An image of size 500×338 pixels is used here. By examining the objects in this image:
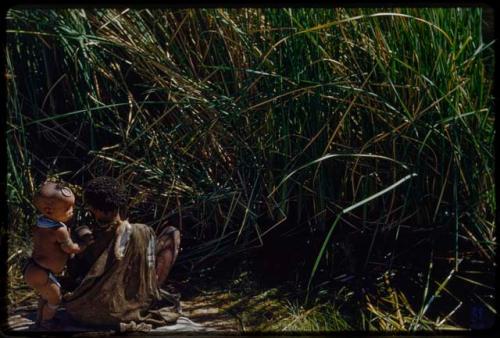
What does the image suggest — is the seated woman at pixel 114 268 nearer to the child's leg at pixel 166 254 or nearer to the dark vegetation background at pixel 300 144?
the child's leg at pixel 166 254

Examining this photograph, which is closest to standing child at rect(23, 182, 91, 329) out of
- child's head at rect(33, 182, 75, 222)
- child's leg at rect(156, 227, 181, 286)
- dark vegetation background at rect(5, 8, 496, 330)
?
child's head at rect(33, 182, 75, 222)

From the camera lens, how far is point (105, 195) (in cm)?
251

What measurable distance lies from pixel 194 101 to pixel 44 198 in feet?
1.83

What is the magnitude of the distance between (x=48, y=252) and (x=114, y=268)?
0.68 feet

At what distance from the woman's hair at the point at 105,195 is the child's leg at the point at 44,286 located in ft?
0.83

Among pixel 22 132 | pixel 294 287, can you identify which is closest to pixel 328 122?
pixel 294 287

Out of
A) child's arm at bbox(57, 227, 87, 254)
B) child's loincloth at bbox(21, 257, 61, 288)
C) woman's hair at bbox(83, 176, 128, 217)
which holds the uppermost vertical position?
woman's hair at bbox(83, 176, 128, 217)

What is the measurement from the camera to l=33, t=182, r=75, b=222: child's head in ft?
8.25

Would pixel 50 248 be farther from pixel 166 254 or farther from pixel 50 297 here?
pixel 166 254

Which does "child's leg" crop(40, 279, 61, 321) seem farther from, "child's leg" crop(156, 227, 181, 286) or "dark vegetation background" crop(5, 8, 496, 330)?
"child's leg" crop(156, 227, 181, 286)

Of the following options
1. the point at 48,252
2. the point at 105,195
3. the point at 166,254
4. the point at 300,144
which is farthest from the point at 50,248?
the point at 300,144

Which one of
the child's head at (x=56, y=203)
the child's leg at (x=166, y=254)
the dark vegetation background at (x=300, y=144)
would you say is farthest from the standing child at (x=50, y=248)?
the child's leg at (x=166, y=254)

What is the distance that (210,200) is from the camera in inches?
106

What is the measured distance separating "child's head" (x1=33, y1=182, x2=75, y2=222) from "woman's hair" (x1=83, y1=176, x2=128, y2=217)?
0.19 feet
